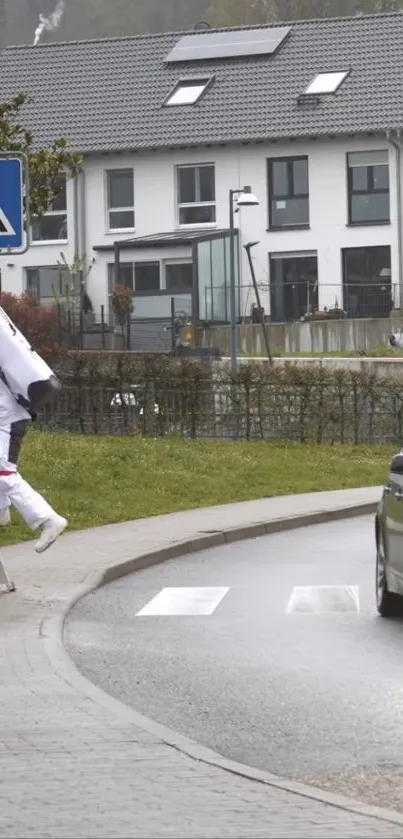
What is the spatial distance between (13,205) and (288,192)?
43.1 meters

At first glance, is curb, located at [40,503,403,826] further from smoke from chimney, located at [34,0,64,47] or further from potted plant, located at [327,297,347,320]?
smoke from chimney, located at [34,0,64,47]

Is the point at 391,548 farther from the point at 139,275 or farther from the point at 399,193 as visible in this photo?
the point at 139,275

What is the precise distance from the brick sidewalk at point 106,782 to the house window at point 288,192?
4601cm

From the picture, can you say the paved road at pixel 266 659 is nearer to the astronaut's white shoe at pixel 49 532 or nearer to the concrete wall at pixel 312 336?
the astronaut's white shoe at pixel 49 532

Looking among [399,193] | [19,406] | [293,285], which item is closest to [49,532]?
[19,406]

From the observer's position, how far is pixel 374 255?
56.1 m

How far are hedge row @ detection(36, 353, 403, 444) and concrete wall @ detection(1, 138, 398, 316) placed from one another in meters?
24.5

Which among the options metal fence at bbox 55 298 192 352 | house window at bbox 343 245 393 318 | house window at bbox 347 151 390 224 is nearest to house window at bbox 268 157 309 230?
house window at bbox 347 151 390 224

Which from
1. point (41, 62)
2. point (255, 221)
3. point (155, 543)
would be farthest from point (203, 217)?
point (155, 543)

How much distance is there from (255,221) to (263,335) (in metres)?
8.61

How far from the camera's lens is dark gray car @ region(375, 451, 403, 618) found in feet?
41.8

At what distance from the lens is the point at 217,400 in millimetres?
29672

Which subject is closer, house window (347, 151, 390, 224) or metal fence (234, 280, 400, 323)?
metal fence (234, 280, 400, 323)

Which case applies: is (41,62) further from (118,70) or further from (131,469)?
(131,469)
